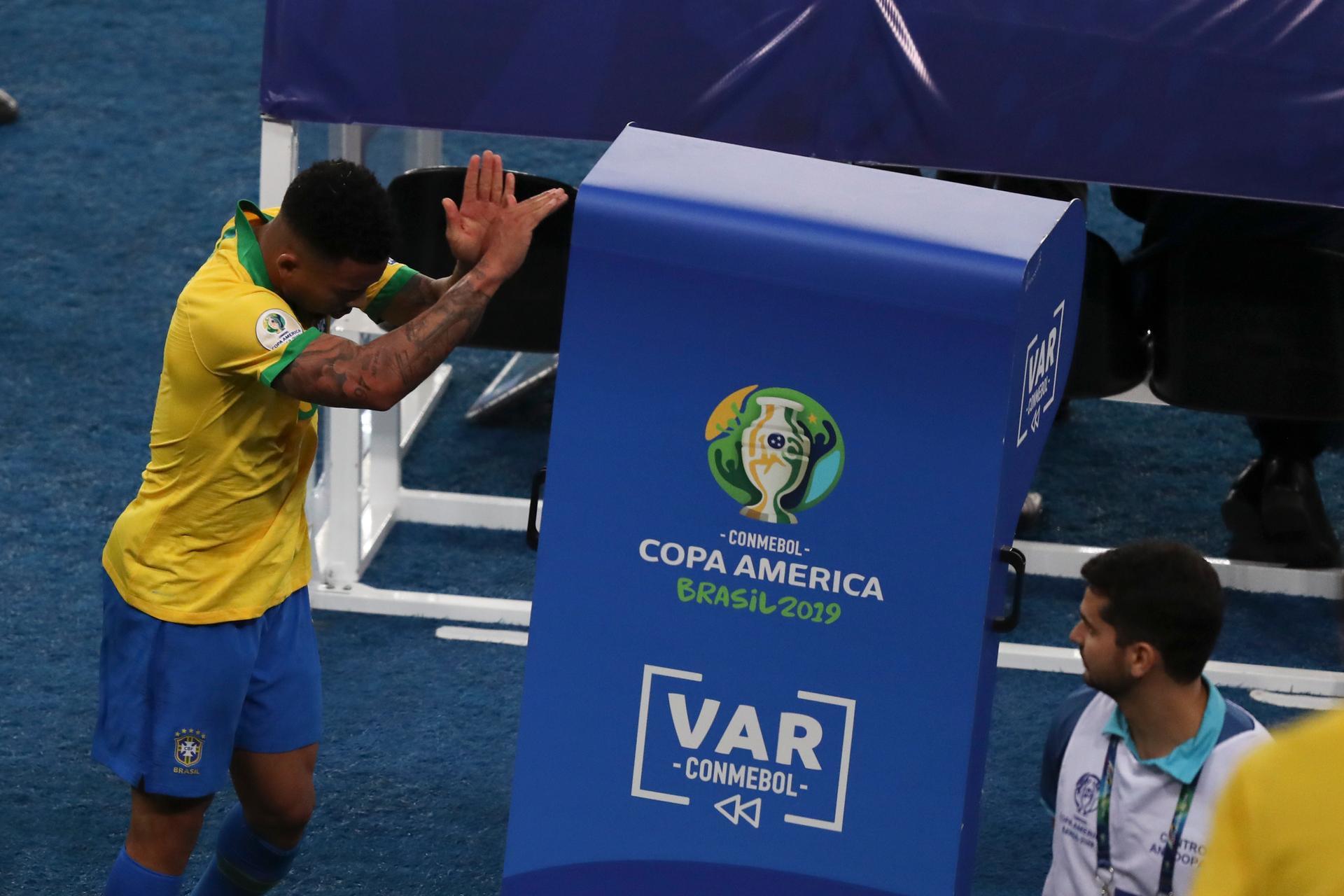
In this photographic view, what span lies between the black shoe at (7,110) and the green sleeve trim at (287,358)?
5751 millimetres

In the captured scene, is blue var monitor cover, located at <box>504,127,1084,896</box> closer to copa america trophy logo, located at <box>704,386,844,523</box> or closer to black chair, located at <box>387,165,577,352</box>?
copa america trophy logo, located at <box>704,386,844,523</box>

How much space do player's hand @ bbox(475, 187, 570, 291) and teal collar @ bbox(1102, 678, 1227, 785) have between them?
3.79ft

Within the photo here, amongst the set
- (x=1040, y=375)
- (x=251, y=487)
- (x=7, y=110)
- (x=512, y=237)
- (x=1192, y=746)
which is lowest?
(x=1192, y=746)

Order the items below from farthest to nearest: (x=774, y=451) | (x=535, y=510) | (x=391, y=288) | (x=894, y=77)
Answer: (x=894, y=77) → (x=391, y=288) → (x=535, y=510) → (x=774, y=451)

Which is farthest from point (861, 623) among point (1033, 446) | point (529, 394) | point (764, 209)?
point (529, 394)

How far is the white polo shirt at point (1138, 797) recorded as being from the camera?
2598 millimetres

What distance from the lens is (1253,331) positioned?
4641mm

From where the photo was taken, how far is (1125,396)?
192 inches

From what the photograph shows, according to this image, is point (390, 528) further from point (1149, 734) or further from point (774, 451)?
point (774, 451)

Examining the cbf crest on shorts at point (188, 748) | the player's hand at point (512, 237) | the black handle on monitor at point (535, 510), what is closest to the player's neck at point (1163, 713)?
the black handle on monitor at point (535, 510)

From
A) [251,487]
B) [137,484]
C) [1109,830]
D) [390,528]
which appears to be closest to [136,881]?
[251,487]

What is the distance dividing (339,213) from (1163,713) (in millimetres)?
1459

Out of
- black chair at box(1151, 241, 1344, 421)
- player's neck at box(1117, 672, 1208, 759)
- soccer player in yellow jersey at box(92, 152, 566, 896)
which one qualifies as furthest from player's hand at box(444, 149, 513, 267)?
black chair at box(1151, 241, 1344, 421)

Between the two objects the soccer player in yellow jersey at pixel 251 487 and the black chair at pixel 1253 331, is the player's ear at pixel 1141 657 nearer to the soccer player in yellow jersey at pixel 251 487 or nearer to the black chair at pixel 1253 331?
the soccer player in yellow jersey at pixel 251 487
